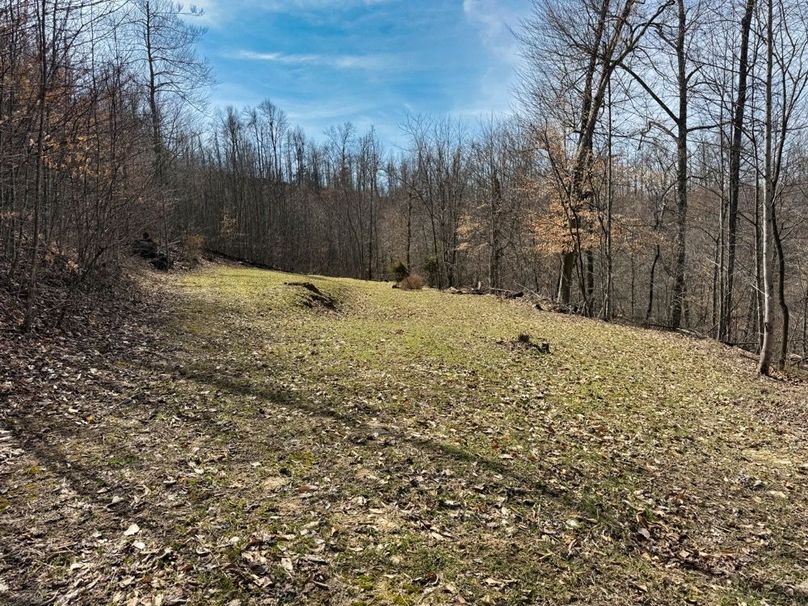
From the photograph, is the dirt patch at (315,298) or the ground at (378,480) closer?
the ground at (378,480)

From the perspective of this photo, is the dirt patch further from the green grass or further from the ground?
the ground

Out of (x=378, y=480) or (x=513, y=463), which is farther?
(x=513, y=463)

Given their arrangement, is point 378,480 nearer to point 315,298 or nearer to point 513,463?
point 513,463

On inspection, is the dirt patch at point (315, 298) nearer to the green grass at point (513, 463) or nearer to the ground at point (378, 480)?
the green grass at point (513, 463)

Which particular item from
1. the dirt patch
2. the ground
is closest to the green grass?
the ground

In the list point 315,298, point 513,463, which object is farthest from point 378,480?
point 315,298

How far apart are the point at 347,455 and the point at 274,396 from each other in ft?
5.94

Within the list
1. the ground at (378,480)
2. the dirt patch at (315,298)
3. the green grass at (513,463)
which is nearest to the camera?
the ground at (378,480)

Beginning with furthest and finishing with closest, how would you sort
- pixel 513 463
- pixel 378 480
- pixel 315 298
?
pixel 315 298 < pixel 513 463 < pixel 378 480

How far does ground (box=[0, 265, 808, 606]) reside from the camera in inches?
109

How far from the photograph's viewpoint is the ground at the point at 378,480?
109 inches

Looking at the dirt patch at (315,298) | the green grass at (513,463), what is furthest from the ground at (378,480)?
the dirt patch at (315,298)

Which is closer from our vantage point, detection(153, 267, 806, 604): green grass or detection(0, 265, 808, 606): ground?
detection(0, 265, 808, 606): ground

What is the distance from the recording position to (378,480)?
392cm
